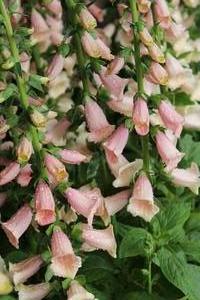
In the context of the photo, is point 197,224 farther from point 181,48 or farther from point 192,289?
point 181,48

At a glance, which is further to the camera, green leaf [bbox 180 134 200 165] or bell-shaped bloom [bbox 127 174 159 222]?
green leaf [bbox 180 134 200 165]

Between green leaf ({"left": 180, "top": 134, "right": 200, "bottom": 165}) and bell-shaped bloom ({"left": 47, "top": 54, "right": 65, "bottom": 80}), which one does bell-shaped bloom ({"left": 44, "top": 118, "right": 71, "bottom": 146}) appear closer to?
bell-shaped bloom ({"left": 47, "top": 54, "right": 65, "bottom": 80})

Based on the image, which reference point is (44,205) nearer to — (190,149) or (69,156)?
(69,156)

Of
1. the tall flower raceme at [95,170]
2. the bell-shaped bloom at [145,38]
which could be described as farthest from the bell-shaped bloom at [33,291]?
the bell-shaped bloom at [145,38]

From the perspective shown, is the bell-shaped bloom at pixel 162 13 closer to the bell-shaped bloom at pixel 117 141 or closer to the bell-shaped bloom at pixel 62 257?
the bell-shaped bloom at pixel 117 141

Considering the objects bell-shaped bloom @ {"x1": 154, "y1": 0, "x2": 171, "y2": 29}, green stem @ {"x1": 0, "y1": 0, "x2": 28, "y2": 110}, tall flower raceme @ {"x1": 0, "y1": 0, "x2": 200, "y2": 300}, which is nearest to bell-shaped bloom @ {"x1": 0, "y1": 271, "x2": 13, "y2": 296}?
tall flower raceme @ {"x1": 0, "y1": 0, "x2": 200, "y2": 300}

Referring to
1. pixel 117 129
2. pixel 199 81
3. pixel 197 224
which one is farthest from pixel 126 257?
pixel 199 81

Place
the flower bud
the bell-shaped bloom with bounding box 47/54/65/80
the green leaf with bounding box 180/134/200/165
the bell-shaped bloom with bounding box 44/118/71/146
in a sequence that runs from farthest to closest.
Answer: the green leaf with bounding box 180/134/200/165 < the bell-shaped bloom with bounding box 44/118/71/146 < the bell-shaped bloom with bounding box 47/54/65/80 < the flower bud
